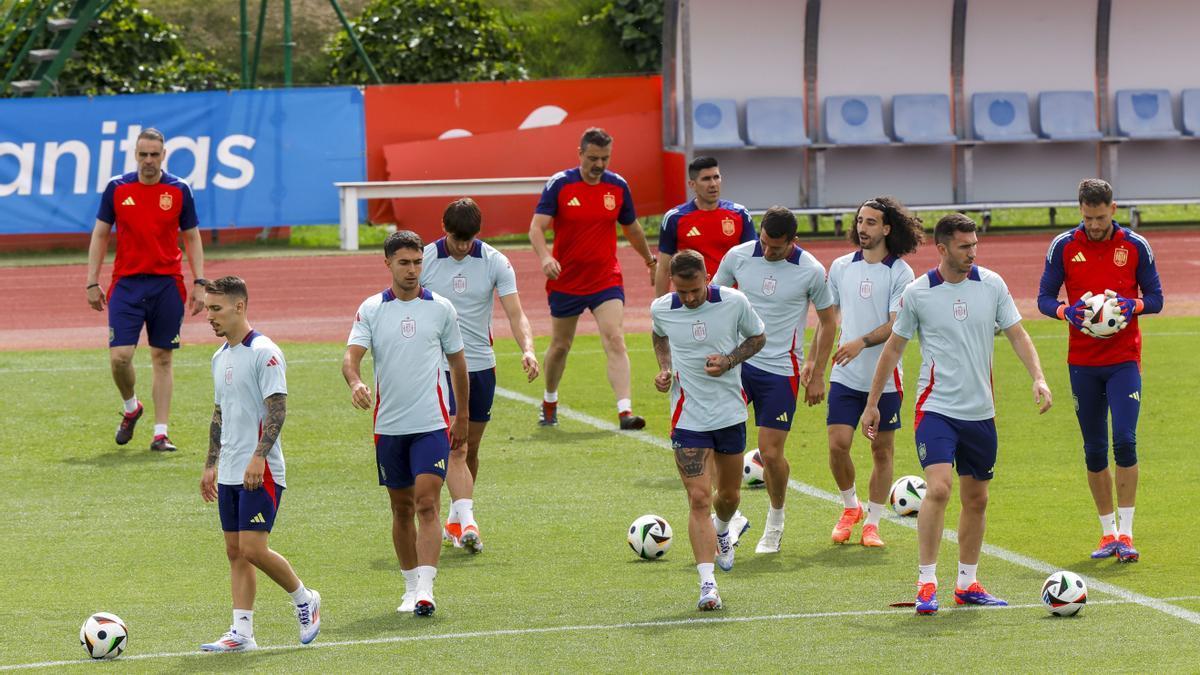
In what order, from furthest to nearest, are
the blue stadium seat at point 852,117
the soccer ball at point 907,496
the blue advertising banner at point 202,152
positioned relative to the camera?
the blue stadium seat at point 852,117, the blue advertising banner at point 202,152, the soccer ball at point 907,496

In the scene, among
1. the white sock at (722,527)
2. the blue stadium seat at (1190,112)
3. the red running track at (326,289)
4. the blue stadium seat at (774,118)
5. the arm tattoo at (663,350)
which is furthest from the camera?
the blue stadium seat at (1190,112)

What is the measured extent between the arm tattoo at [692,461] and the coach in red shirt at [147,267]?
6.35m

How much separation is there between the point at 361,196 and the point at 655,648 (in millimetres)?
21100

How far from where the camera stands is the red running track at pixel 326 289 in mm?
22203

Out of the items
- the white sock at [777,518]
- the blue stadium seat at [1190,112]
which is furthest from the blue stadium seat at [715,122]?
the white sock at [777,518]

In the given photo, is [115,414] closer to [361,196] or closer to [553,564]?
[553,564]

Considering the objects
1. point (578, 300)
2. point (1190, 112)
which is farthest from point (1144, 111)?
point (578, 300)

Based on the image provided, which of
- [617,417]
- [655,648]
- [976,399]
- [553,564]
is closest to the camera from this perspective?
[655,648]

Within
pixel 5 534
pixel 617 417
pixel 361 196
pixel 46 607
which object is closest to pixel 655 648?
pixel 46 607

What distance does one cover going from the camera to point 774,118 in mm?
30922

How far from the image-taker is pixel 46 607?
9.42 m

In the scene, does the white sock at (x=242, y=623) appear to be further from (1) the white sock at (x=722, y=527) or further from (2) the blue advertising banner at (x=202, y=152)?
(2) the blue advertising banner at (x=202, y=152)

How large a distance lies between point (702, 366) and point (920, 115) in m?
22.7

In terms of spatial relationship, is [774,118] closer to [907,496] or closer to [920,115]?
[920,115]
